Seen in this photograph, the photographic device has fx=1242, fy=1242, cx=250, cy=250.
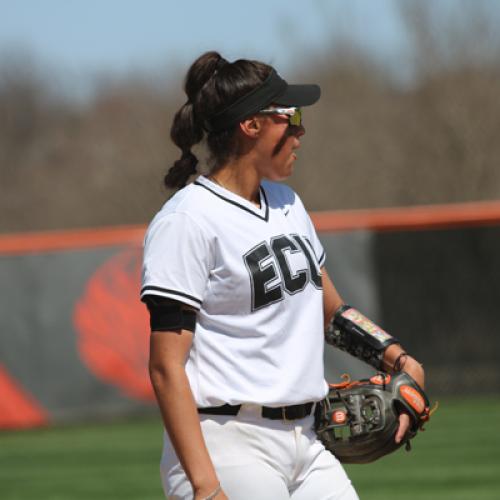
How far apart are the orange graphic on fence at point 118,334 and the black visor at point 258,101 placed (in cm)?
852

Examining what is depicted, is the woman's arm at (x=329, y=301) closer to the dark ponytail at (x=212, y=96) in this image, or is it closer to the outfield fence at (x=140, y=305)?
the dark ponytail at (x=212, y=96)

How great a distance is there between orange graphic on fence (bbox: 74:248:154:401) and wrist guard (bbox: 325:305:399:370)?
8.09 metres

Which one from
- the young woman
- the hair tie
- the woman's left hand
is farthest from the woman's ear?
the woman's left hand

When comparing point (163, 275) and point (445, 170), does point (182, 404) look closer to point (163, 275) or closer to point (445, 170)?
point (163, 275)

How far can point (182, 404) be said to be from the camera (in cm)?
327

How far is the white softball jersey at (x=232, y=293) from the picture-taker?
3.37 metres

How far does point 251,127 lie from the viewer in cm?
354

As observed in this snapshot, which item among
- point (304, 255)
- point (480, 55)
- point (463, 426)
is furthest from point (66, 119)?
point (304, 255)

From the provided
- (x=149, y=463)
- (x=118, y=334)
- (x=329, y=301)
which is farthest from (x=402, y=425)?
(x=118, y=334)

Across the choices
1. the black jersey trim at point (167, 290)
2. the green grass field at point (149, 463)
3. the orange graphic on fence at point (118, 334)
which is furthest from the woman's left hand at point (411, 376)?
the orange graphic on fence at point (118, 334)

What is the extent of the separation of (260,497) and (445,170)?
1664cm

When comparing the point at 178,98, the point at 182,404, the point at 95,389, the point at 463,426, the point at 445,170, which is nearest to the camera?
the point at 182,404

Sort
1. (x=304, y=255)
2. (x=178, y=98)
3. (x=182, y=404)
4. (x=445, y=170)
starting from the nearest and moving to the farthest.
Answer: (x=182, y=404) → (x=304, y=255) → (x=445, y=170) → (x=178, y=98)

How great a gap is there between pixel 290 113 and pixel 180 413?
926mm
